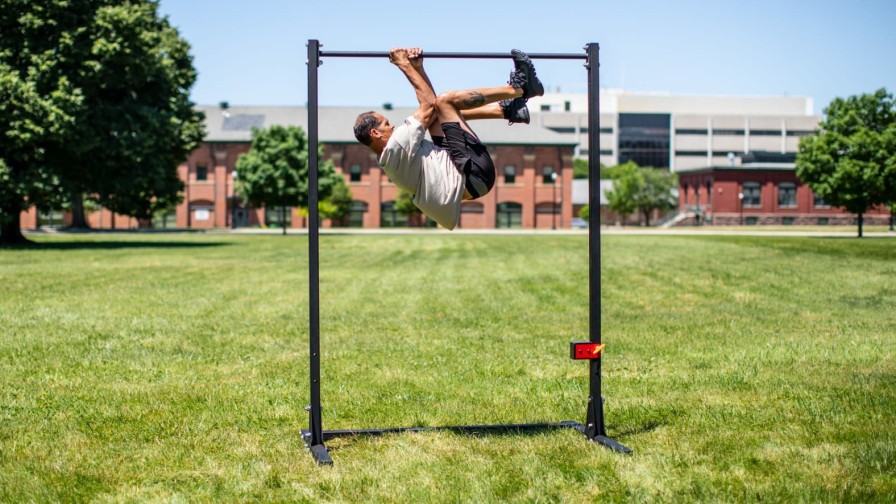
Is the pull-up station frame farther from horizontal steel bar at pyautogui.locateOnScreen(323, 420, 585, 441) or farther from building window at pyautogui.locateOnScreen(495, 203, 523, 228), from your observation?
building window at pyautogui.locateOnScreen(495, 203, 523, 228)

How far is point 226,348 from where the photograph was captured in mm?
11109

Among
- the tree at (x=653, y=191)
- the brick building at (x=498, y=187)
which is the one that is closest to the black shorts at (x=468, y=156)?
the brick building at (x=498, y=187)

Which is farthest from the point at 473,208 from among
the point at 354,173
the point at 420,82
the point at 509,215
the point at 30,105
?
the point at 420,82

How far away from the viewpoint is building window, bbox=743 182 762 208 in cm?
9394

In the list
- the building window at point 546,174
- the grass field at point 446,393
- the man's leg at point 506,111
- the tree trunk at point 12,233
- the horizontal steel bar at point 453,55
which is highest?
the building window at point 546,174

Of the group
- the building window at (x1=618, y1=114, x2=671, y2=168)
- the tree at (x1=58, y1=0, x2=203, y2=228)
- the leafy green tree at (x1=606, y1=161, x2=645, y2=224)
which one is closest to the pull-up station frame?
the tree at (x1=58, y1=0, x2=203, y2=228)

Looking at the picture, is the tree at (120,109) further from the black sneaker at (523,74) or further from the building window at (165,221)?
the building window at (165,221)

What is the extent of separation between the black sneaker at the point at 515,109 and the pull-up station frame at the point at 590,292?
0.35 meters

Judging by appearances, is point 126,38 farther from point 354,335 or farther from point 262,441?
point 262,441

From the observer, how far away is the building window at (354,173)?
89.9 metres

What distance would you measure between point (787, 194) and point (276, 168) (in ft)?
182

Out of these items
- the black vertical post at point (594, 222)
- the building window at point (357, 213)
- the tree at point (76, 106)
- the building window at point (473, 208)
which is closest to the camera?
the black vertical post at point (594, 222)

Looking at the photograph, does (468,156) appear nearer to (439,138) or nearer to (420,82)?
(439,138)

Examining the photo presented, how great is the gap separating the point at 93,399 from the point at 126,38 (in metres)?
34.1
